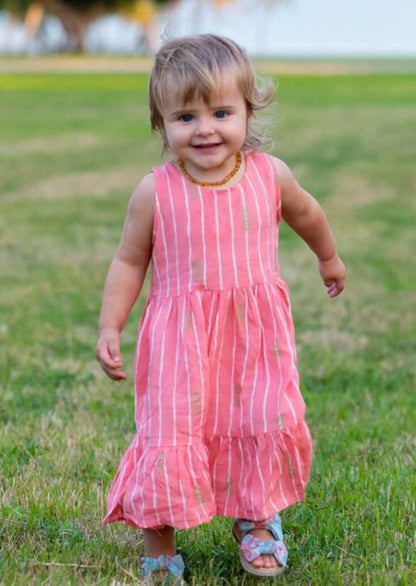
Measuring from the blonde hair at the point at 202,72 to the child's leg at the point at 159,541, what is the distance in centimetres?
105

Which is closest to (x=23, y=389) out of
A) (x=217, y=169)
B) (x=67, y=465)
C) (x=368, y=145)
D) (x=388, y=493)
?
(x=67, y=465)

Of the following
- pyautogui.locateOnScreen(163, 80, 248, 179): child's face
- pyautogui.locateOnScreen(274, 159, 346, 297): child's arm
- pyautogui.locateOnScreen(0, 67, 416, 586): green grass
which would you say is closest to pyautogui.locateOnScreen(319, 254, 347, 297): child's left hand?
pyautogui.locateOnScreen(274, 159, 346, 297): child's arm

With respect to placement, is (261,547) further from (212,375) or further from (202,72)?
(202,72)

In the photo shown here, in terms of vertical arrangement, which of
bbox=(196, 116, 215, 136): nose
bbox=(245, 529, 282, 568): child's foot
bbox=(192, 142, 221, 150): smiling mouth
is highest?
bbox=(196, 116, 215, 136): nose

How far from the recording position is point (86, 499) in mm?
3695

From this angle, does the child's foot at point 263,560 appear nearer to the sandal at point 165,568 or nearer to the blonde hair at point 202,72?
the sandal at point 165,568

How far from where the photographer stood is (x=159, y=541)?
3137 millimetres

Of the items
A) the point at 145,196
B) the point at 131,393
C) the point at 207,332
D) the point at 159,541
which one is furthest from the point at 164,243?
the point at 131,393

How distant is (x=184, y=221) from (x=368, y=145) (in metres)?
15.5

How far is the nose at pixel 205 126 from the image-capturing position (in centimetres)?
302

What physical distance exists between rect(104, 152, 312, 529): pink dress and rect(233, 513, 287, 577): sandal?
0.29 ft

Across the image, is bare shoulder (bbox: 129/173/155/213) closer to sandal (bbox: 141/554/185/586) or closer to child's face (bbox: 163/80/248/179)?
child's face (bbox: 163/80/248/179)

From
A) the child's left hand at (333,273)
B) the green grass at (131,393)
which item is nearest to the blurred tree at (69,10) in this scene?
the green grass at (131,393)

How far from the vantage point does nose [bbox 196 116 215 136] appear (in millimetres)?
3021
